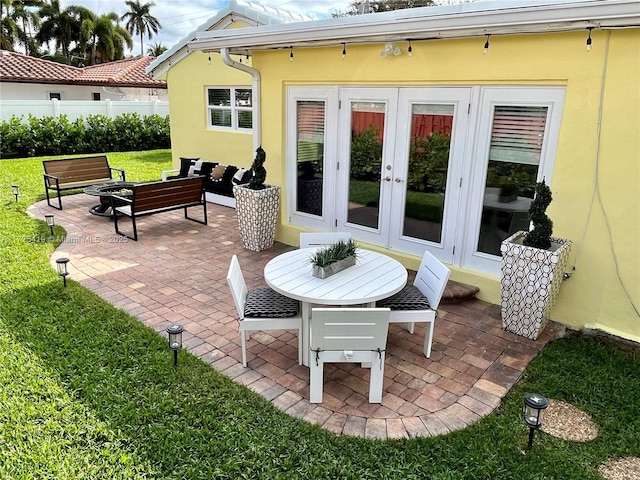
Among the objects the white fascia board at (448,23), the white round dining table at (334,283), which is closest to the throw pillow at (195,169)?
the white fascia board at (448,23)

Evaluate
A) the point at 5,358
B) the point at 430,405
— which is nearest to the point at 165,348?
the point at 5,358

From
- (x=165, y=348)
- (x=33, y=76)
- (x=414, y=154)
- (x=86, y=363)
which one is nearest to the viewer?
(x=86, y=363)

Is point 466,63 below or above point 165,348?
above

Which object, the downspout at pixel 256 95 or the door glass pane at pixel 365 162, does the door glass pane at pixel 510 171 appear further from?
the downspout at pixel 256 95

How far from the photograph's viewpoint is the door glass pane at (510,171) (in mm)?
4953

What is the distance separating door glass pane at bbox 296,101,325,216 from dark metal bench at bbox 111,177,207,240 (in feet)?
7.60

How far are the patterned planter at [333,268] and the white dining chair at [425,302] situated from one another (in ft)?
1.60

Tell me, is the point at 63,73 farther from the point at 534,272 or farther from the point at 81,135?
the point at 534,272

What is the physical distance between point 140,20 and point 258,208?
58.0 meters

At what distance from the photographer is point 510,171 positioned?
5.20 meters

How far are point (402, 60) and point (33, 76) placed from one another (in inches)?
828

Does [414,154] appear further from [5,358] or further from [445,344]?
[5,358]

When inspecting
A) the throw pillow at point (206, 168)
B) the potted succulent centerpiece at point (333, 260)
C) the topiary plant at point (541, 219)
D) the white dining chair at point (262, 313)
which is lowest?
the white dining chair at point (262, 313)

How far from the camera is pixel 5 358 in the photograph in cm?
405
